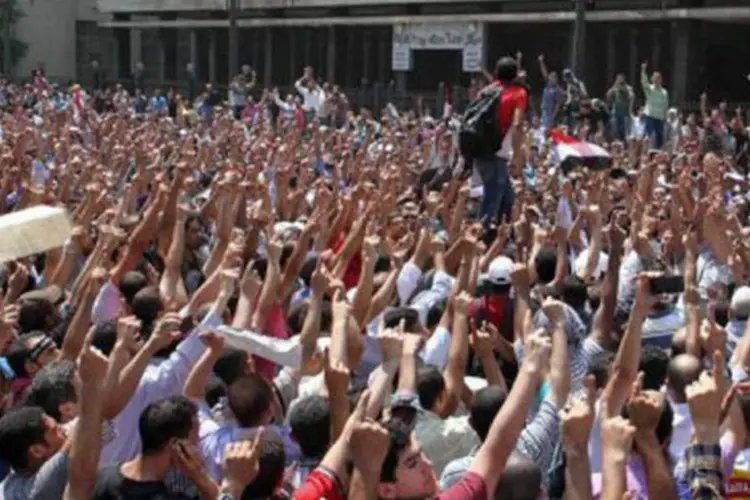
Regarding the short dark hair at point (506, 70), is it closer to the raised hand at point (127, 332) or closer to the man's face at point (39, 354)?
the man's face at point (39, 354)

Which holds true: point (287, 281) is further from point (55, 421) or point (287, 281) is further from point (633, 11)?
point (633, 11)

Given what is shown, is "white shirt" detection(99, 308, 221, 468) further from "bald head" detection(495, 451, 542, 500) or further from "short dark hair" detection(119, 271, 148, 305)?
"bald head" detection(495, 451, 542, 500)

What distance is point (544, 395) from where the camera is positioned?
468 centimetres

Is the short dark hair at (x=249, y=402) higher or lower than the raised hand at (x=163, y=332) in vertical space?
lower

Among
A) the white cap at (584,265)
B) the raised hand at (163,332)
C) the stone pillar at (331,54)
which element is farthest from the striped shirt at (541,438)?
the stone pillar at (331,54)

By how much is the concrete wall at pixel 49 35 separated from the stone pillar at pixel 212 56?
11.1 meters

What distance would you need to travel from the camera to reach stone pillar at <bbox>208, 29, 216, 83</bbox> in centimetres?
3929

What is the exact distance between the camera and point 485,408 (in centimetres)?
432

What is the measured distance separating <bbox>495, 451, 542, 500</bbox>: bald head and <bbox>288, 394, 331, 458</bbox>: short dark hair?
70 cm

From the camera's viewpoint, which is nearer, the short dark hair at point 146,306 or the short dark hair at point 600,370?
the short dark hair at point 600,370

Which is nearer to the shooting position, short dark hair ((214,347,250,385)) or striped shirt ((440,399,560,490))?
striped shirt ((440,399,560,490))

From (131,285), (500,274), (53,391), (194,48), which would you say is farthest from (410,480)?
(194,48)

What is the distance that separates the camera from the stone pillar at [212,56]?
129 ft

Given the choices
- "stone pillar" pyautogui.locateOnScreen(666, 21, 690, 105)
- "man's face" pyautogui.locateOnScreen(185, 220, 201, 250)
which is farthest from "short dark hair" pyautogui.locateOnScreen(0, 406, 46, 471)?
"stone pillar" pyautogui.locateOnScreen(666, 21, 690, 105)
